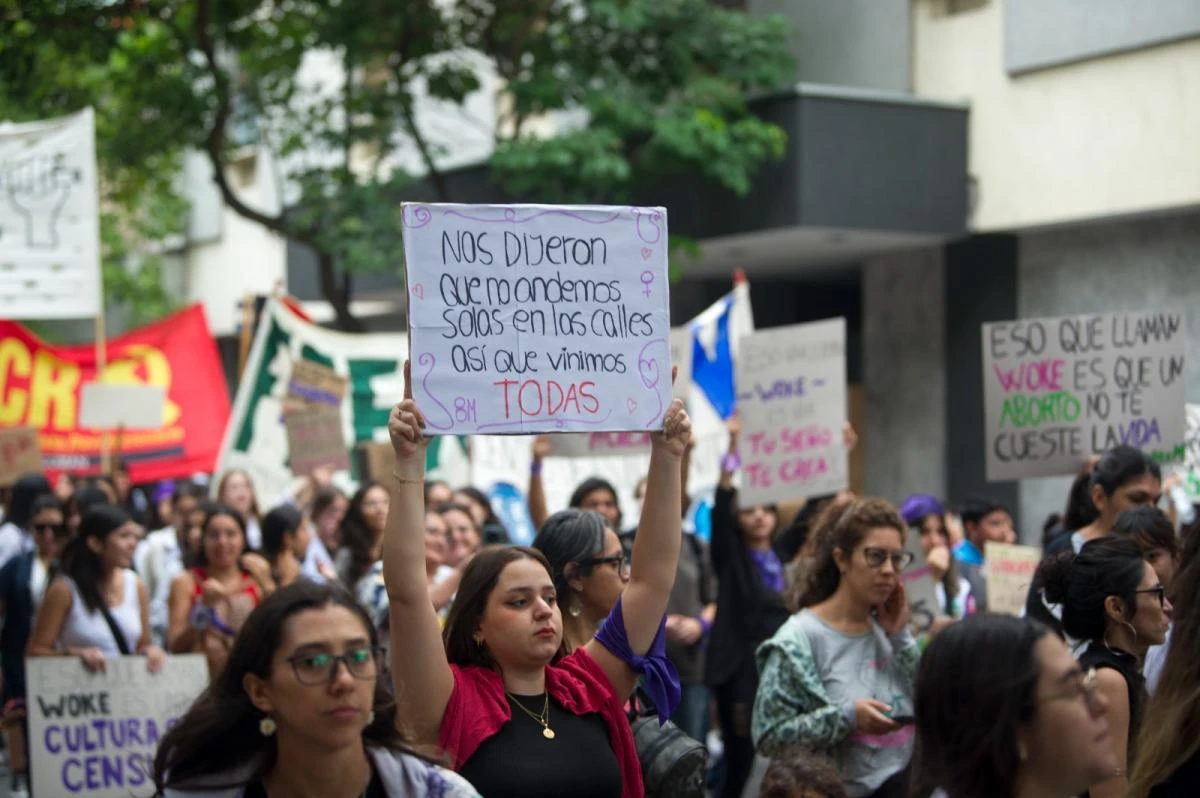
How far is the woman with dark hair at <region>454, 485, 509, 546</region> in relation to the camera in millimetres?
9361

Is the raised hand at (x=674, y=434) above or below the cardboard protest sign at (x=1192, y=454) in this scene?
above

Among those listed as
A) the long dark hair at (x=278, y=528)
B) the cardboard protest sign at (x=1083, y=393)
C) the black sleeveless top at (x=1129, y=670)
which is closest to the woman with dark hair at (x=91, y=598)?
the long dark hair at (x=278, y=528)

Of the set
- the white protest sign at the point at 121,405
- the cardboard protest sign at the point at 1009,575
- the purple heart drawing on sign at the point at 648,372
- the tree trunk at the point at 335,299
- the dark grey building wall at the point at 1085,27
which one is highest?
the dark grey building wall at the point at 1085,27

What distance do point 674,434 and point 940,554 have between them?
3765mm

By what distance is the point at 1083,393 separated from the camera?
855 cm

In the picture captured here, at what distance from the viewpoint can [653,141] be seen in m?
15.0

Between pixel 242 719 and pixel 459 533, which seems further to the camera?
pixel 459 533

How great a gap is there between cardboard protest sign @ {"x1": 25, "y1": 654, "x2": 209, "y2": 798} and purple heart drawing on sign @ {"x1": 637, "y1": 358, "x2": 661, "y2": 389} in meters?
3.85

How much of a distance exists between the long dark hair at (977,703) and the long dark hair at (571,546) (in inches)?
82.4

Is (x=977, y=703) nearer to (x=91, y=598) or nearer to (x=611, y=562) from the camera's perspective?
(x=611, y=562)

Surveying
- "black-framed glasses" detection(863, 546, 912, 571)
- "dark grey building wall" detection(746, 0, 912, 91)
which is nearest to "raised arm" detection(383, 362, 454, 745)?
"black-framed glasses" detection(863, 546, 912, 571)

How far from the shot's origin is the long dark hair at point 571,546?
5359mm

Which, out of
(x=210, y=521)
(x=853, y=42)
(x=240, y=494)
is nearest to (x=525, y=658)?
(x=210, y=521)

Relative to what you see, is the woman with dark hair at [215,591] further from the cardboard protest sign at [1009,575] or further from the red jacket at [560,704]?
the red jacket at [560,704]
